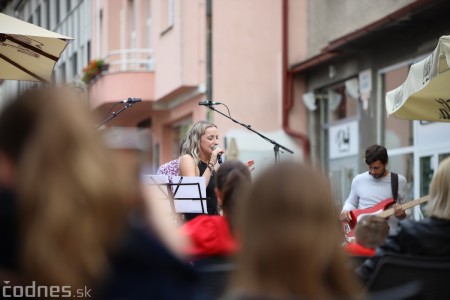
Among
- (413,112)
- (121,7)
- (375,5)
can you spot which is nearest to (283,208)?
(413,112)

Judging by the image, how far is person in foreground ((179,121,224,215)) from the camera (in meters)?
9.03

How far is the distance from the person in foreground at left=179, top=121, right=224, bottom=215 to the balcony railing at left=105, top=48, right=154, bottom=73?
1353 centimetres

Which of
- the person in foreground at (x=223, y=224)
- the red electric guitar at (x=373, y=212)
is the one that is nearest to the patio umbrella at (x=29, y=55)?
the red electric guitar at (x=373, y=212)

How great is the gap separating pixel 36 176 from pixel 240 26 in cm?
1744

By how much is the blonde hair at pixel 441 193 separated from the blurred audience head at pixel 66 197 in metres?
2.23

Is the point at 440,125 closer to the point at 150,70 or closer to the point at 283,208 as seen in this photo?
the point at 150,70

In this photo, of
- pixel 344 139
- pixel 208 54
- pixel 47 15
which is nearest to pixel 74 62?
pixel 47 15

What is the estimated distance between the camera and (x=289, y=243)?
8.84ft

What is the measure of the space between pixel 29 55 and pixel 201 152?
1939 millimetres

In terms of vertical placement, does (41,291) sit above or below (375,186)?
below

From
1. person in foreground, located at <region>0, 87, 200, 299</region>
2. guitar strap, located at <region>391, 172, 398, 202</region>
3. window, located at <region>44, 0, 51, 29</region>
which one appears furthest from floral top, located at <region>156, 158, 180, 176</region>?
window, located at <region>44, 0, 51, 29</region>

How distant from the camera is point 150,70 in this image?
22578mm

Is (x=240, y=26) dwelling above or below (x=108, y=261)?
above

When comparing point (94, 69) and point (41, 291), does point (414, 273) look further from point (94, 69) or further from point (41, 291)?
point (94, 69)
